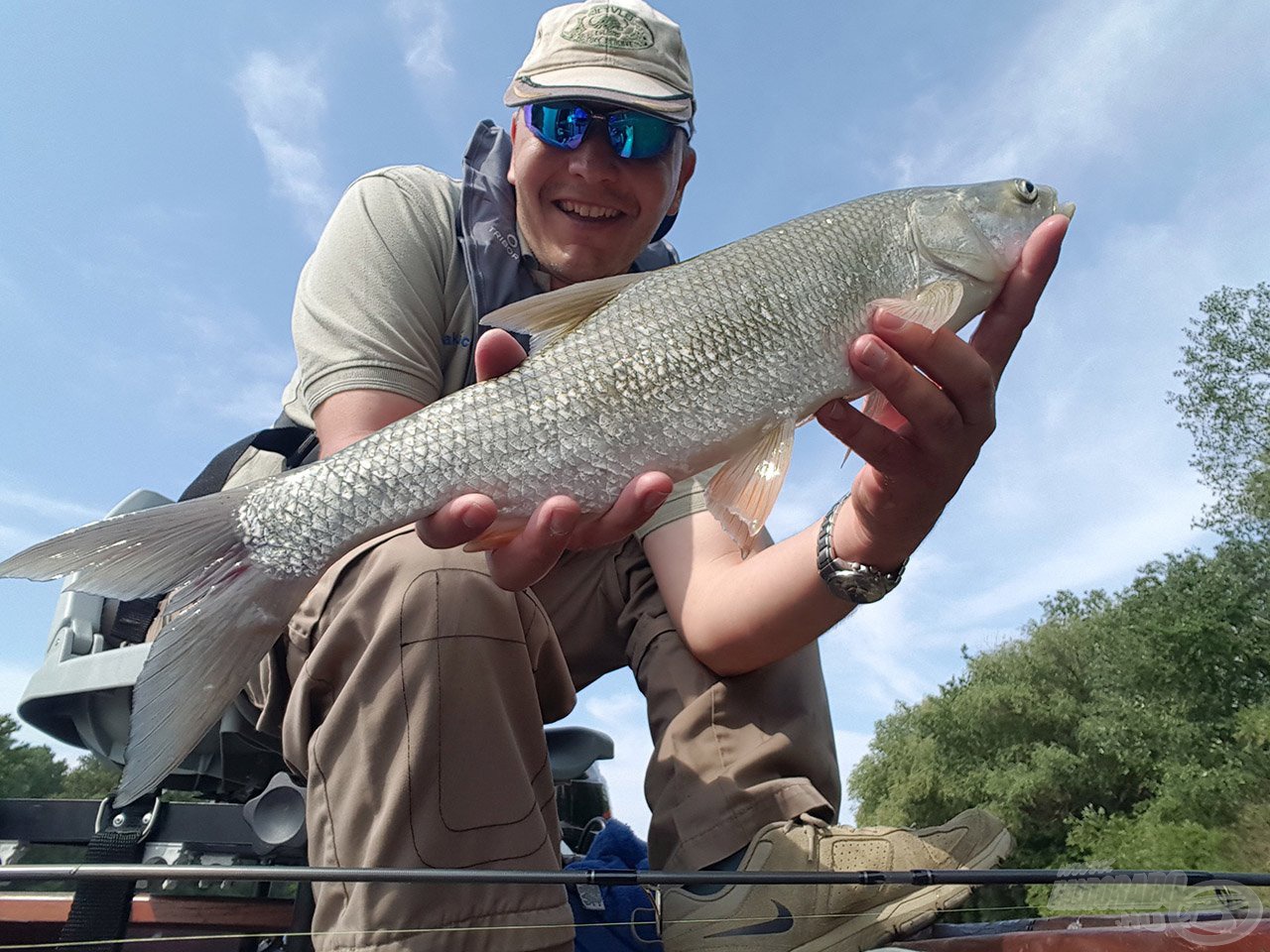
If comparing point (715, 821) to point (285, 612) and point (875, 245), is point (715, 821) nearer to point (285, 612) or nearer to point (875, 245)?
point (285, 612)

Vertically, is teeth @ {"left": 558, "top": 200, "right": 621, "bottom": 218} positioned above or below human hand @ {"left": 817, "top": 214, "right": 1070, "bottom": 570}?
above

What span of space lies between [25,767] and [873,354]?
86.2 feet

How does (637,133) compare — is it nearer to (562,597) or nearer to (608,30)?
(608,30)

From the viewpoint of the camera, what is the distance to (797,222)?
7.18ft

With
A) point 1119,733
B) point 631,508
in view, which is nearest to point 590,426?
point 631,508

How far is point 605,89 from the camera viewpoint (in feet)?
8.82

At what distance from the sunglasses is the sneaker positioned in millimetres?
1899

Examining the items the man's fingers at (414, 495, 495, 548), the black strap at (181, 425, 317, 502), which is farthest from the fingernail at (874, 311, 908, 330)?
the black strap at (181, 425, 317, 502)

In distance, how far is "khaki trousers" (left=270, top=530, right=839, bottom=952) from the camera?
1.67m

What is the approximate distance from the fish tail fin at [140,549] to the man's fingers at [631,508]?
2.28 feet

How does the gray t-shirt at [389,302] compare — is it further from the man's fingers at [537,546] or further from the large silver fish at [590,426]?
the man's fingers at [537,546]

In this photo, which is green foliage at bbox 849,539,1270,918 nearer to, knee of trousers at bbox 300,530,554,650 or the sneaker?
the sneaker

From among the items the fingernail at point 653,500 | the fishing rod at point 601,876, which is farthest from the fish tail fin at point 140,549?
the fingernail at point 653,500

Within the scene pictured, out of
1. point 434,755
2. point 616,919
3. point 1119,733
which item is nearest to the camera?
point 434,755
